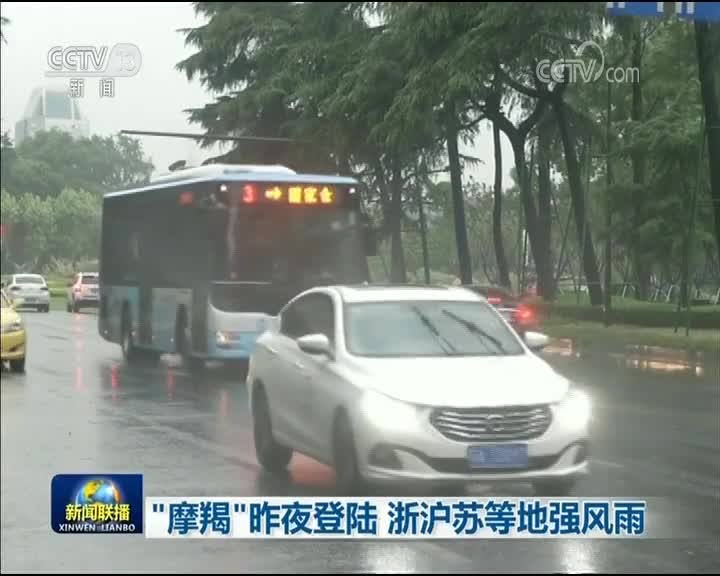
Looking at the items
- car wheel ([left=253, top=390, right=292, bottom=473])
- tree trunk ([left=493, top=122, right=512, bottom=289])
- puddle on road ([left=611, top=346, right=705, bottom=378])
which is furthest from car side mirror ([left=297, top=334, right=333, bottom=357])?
puddle on road ([left=611, top=346, right=705, bottom=378])

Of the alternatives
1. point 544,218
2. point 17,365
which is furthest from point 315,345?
point 17,365

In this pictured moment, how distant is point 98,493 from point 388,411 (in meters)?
1.33

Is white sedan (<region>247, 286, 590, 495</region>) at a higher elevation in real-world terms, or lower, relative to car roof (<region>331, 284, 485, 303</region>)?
lower

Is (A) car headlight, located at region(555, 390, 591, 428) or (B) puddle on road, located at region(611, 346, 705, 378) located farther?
(B) puddle on road, located at region(611, 346, 705, 378)

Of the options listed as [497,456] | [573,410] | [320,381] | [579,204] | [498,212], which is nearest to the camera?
[497,456]

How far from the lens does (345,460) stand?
20.2ft

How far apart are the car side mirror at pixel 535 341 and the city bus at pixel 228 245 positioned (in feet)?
2.61

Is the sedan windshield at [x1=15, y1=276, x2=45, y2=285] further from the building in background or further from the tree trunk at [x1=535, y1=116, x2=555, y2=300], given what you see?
the tree trunk at [x1=535, y1=116, x2=555, y2=300]

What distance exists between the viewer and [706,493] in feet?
23.7

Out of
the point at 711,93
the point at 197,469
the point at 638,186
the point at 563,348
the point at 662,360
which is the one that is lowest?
the point at 197,469

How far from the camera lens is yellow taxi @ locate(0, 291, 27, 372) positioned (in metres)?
5.35

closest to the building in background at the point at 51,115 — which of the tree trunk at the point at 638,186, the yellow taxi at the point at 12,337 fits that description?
the yellow taxi at the point at 12,337

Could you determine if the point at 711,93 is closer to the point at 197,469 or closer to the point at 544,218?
the point at 544,218
